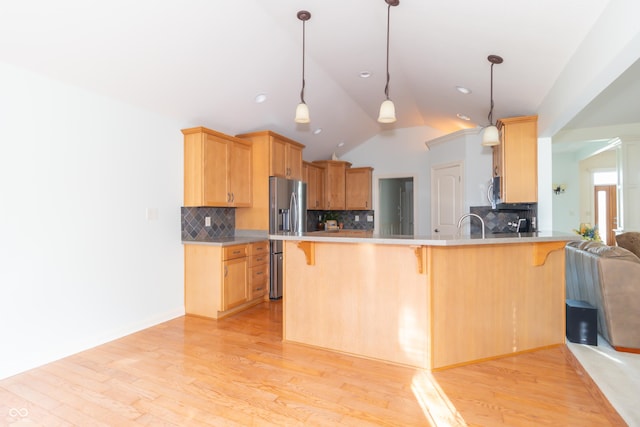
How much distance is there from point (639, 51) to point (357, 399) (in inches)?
99.5

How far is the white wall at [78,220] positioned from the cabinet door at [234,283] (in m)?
0.62

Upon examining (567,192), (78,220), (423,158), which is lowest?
(78,220)

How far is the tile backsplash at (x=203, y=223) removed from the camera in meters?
3.96

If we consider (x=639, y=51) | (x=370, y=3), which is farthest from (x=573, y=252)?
(x=370, y=3)

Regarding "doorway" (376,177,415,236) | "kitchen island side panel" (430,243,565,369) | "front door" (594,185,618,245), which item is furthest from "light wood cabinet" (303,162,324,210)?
"front door" (594,185,618,245)

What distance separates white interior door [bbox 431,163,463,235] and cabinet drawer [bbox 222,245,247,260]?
3271mm

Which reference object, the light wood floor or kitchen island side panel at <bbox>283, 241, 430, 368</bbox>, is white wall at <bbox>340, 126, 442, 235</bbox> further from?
kitchen island side panel at <bbox>283, 241, 430, 368</bbox>

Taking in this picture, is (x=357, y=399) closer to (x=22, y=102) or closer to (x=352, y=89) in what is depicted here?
(x=22, y=102)

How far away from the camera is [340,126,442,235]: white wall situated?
20.9 feet

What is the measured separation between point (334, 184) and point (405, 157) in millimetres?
1528

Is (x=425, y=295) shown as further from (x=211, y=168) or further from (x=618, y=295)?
(x=211, y=168)

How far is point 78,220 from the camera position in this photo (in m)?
2.88

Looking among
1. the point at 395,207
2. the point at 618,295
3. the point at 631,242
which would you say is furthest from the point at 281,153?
the point at 631,242

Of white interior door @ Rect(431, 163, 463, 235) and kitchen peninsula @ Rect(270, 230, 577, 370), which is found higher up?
white interior door @ Rect(431, 163, 463, 235)
